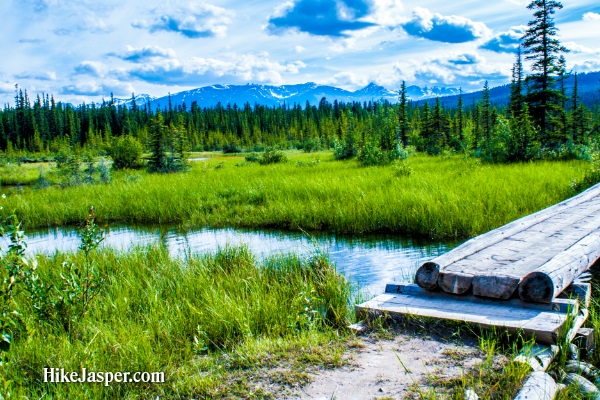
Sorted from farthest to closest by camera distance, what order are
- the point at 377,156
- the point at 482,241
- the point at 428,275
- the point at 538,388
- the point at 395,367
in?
the point at 377,156, the point at 482,241, the point at 428,275, the point at 395,367, the point at 538,388

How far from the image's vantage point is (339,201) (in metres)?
13.5

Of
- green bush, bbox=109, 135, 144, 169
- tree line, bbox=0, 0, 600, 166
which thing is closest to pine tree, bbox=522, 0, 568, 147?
tree line, bbox=0, 0, 600, 166

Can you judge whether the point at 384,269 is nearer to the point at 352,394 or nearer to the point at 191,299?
the point at 191,299

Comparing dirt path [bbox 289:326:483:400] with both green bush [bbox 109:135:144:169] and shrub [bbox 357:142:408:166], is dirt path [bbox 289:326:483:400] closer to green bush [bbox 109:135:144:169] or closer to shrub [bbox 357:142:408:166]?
shrub [bbox 357:142:408:166]

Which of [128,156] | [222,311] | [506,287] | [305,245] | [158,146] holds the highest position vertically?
[158,146]

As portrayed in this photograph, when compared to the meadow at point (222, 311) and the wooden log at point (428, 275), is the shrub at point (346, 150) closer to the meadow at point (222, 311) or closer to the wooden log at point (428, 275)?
the meadow at point (222, 311)

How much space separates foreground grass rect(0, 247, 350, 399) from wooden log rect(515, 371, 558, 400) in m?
1.43

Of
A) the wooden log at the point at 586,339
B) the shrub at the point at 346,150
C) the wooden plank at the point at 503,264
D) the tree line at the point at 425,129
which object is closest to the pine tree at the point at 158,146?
the tree line at the point at 425,129

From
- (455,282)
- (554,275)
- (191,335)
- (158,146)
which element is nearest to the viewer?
(554,275)

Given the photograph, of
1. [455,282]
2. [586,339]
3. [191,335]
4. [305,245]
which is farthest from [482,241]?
[305,245]

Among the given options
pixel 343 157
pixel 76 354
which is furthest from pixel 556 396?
pixel 343 157

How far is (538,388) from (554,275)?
61.9 inches

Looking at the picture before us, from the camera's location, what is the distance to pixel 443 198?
11.9 m

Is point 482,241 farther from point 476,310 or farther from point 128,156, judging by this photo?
point 128,156
